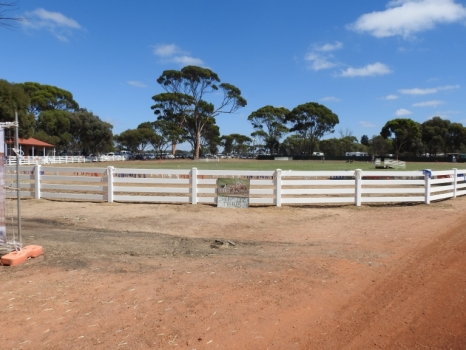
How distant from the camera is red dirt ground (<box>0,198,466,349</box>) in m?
3.79

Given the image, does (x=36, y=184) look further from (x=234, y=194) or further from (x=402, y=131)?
(x=402, y=131)

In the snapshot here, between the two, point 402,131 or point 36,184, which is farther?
point 402,131

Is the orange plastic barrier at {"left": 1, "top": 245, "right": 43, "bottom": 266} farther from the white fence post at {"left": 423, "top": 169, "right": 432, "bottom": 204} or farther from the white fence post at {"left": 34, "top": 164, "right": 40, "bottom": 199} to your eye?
the white fence post at {"left": 423, "top": 169, "right": 432, "bottom": 204}

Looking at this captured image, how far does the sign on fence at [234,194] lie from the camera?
12039mm

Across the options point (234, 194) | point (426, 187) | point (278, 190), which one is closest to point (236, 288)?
point (234, 194)

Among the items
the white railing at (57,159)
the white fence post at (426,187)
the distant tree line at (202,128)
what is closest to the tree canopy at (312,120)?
the distant tree line at (202,128)

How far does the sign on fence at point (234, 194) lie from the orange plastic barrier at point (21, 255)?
20.9 feet

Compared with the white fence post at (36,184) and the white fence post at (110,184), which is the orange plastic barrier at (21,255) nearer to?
the white fence post at (110,184)

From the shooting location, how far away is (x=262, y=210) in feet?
38.3

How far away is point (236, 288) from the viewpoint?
4996 mm

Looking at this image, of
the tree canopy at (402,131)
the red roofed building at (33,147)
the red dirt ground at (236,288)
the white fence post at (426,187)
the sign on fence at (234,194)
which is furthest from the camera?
the tree canopy at (402,131)

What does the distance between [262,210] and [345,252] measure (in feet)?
16.0

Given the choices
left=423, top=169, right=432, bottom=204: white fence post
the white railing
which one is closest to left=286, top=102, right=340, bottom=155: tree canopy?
the white railing

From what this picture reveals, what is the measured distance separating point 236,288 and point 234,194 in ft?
23.3
